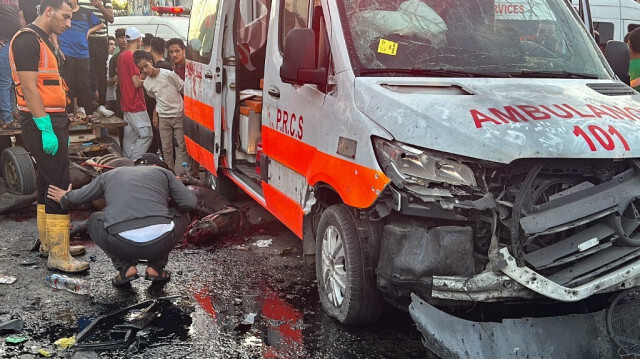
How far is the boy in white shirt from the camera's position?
31.3 ft

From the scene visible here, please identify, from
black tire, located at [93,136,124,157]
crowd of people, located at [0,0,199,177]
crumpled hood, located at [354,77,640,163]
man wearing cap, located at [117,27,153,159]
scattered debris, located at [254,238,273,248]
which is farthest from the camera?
man wearing cap, located at [117,27,153,159]

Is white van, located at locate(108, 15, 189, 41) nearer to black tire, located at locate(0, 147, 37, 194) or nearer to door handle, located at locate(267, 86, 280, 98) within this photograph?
black tire, located at locate(0, 147, 37, 194)

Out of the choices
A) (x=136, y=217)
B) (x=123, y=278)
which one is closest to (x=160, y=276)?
(x=123, y=278)

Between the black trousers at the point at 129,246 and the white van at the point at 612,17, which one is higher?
the white van at the point at 612,17

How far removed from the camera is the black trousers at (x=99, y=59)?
1090 centimetres

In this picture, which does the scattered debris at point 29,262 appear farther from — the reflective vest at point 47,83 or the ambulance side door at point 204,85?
the ambulance side door at point 204,85

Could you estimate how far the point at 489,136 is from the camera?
3.76 metres

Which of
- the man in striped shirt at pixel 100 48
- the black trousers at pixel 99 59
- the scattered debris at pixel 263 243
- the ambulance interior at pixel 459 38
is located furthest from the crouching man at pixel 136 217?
the black trousers at pixel 99 59

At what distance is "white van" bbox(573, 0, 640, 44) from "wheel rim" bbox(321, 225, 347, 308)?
1044 centimetres

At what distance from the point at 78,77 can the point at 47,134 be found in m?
4.57

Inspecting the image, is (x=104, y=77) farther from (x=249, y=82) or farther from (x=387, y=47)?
(x=387, y=47)

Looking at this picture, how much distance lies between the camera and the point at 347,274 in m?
4.36

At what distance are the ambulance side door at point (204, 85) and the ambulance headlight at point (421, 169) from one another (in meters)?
3.61

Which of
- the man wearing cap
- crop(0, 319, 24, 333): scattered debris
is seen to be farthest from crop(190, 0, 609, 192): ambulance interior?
the man wearing cap
